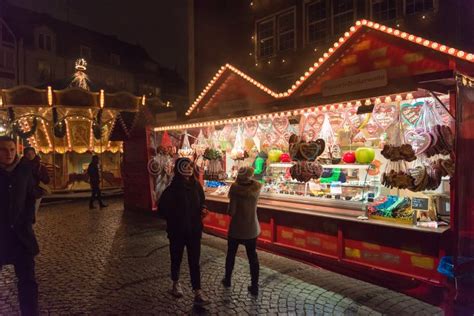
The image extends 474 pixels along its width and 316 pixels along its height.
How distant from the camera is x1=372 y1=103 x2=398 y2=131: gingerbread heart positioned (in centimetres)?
594

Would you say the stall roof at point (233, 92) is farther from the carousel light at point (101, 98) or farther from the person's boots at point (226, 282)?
the carousel light at point (101, 98)

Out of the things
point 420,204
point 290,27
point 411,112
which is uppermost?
point 290,27

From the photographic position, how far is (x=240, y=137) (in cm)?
914

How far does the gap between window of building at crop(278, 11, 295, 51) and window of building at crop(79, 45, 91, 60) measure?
29.3 meters

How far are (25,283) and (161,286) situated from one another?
2111 mm

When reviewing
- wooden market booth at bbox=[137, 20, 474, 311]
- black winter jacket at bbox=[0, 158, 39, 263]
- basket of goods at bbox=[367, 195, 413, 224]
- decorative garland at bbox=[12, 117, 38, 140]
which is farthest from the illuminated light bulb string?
decorative garland at bbox=[12, 117, 38, 140]

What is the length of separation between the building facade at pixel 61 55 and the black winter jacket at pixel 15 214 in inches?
912

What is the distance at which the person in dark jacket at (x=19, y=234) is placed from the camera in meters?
3.96

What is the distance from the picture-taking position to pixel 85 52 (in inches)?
1419

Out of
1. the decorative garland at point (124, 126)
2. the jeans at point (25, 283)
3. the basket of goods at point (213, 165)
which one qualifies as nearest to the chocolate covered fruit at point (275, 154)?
the basket of goods at point (213, 165)

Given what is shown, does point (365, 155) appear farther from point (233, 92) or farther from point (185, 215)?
point (233, 92)

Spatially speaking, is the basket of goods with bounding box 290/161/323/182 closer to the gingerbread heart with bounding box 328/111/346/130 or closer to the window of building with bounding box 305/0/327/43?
the gingerbread heart with bounding box 328/111/346/130

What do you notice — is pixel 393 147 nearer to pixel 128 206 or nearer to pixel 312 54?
pixel 312 54

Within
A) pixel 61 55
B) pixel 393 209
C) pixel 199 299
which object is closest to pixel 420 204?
pixel 393 209
